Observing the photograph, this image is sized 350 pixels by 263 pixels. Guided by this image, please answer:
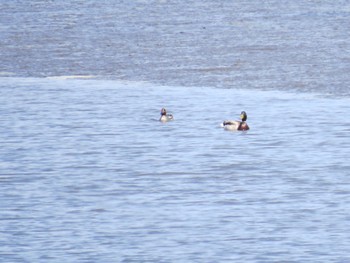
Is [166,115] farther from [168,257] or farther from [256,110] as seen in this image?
[168,257]

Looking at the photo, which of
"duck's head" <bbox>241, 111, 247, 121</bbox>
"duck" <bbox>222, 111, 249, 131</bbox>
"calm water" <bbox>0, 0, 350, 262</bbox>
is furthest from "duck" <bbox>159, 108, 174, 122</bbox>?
"duck's head" <bbox>241, 111, 247, 121</bbox>

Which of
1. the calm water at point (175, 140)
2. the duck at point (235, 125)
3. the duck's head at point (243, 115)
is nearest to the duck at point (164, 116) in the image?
the calm water at point (175, 140)

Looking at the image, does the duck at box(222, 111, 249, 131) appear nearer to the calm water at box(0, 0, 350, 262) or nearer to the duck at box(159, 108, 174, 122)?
the calm water at box(0, 0, 350, 262)

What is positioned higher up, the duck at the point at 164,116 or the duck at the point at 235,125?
the duck at the point at 164,116

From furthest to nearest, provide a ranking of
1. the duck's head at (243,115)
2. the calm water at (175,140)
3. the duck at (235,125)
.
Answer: the duck's head at (243,115) → the duck at (235,125) → the calm water at (175,140)

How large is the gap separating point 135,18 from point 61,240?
18.9m

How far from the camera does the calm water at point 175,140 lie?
37.6ft

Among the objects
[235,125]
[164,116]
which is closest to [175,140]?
[235,125]

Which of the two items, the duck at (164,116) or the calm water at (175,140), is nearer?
the calm water at (175,140)

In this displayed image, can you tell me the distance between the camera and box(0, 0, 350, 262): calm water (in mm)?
11445

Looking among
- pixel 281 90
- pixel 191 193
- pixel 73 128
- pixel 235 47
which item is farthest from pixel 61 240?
pixel 235 47

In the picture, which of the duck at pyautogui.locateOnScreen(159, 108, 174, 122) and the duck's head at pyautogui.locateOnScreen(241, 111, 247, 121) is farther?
the duck at pyautogui.locateOnScreen(159, 108, 174, 122)

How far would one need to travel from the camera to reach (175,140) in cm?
1653

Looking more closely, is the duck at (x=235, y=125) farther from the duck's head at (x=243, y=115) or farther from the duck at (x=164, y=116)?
the duck at (x=164, y=116)
